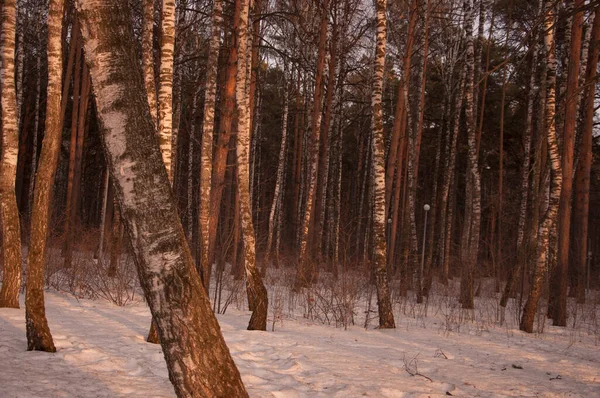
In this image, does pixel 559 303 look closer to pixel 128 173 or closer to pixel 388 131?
pixel 128 173

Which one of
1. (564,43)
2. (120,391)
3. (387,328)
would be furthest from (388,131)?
(120,391)

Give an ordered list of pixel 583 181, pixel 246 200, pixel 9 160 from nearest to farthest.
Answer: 1. pixel 9 160
2. pixel 246 200
3. pixel 583 181

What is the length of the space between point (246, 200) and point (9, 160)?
10.5 ft

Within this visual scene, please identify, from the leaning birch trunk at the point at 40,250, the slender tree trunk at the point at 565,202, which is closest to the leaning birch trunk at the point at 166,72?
the leaning birch trunk at the point at 40,250

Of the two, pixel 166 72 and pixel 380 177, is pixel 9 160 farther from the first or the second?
pixel 380 177

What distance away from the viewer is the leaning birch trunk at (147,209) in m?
2.56

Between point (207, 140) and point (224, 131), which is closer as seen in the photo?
point (207, 140)

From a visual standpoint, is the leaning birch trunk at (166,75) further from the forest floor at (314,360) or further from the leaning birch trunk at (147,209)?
the leaning birch trunk at (147,209)

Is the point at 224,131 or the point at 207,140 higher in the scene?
the point at 224,131

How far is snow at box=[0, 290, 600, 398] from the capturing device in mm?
4289

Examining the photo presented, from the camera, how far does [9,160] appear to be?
6.46 meters

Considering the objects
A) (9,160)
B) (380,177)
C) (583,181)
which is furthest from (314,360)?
(583,181)

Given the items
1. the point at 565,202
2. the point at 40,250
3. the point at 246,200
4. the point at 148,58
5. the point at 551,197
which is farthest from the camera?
the point at 565,202

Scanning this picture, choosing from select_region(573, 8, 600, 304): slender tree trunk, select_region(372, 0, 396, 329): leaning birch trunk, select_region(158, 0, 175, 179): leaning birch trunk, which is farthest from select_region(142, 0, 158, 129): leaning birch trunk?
select_region(573, 8, 600, 304): slender tree trunk
